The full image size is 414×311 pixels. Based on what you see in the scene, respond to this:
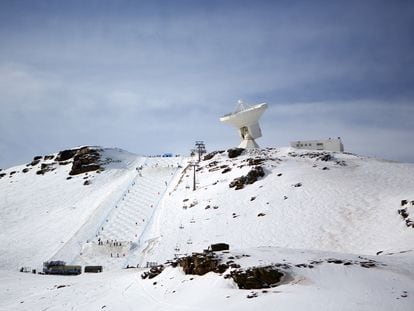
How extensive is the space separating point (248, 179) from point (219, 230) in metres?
11.4

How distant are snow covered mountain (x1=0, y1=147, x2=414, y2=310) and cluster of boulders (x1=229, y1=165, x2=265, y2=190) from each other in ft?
0.46

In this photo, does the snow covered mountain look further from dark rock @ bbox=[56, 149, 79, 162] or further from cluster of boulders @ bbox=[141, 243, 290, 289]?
dark rock @ bbox=[56, 149, 79, 162]

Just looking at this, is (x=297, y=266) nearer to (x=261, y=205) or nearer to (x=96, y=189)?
(x=261, y=205)

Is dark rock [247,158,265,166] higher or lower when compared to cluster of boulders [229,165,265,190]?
higher

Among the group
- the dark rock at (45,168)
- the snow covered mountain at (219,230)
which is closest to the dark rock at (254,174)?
the snow covered mountain at (219,230)

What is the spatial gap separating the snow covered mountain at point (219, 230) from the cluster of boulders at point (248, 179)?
0.46 ft

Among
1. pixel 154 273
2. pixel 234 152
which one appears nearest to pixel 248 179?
pixel 234 152

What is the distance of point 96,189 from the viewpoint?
61.2 m

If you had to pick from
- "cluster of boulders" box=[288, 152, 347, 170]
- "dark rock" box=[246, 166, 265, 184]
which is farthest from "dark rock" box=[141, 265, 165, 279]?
"cluster of boulders" box=[288, 152, 347, 170]

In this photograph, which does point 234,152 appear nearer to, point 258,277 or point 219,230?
point 219,230

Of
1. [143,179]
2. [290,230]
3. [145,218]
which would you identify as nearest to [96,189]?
[143,179]

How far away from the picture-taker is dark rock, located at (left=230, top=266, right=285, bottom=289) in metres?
15.7

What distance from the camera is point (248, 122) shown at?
2773 inches

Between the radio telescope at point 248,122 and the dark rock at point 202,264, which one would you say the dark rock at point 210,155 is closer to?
the radio telescope at point 248,122
